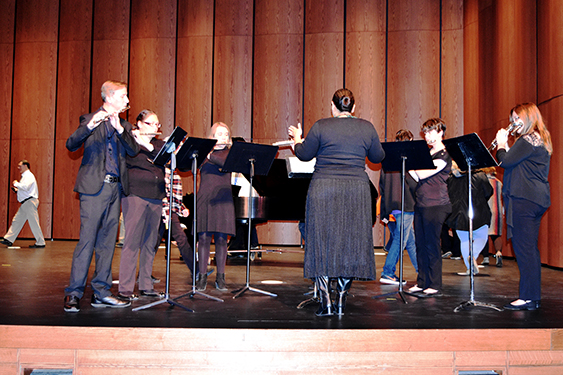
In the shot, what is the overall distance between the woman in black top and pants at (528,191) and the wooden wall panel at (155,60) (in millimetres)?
7318

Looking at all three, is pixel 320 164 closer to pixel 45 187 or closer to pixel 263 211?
pixel 263 211

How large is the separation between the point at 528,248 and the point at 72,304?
3098 mm

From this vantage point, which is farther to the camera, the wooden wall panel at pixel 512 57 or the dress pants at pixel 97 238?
the wooden wall panel at pixel 512 57

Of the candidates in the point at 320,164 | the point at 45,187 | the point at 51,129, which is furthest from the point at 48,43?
the point at 320,164

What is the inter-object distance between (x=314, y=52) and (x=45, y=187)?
6.01 metres

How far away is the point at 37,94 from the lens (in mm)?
9945

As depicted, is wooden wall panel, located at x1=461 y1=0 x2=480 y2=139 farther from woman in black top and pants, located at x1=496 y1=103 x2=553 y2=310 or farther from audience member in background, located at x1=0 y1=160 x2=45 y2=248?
audience member in background, located at x1=0 y1=160 x2=45 y2=248

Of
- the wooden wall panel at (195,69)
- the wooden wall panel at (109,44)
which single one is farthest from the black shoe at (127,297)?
the wooden wall panel at (109,44)

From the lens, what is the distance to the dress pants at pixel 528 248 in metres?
3.41

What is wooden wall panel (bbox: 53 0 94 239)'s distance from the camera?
9.79m

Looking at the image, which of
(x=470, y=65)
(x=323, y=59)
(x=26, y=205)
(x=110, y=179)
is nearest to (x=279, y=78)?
(x=323, y=59)

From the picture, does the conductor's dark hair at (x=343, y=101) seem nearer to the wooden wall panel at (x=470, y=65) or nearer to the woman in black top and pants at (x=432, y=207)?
the woman in black top and pants at (x=432, y=207)

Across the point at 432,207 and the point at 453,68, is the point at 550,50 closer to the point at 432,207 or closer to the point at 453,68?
the point at 453,68

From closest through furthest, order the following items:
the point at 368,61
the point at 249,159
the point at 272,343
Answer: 1. the point at 272,343
2. the point at 249,159
3. the point at 368,61
